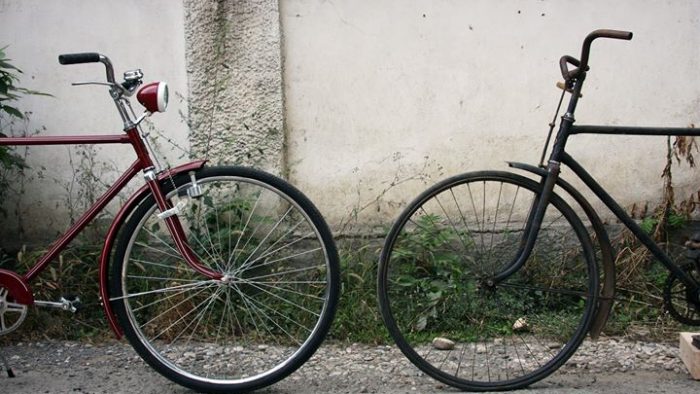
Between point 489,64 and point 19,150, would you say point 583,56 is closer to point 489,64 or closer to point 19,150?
point 489,64

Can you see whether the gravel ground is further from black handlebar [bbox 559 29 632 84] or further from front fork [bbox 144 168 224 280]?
black handlebar [bbox 559 29 632 84]

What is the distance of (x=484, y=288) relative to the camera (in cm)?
401

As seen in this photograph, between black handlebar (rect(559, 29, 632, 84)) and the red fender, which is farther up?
black handlebar (rect(559, 29, 632, 84))

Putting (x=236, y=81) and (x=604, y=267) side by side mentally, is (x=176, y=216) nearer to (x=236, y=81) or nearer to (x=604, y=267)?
(x=236, y=81)

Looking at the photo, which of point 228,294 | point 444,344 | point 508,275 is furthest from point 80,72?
point 508,275

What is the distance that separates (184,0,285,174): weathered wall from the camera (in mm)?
4785

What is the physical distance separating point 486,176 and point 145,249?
5.83 ft

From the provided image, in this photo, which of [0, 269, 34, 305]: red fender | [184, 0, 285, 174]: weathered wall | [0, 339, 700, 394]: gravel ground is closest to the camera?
[0, 269, 34, 305]: red fender

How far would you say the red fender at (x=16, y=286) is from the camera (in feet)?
12.9

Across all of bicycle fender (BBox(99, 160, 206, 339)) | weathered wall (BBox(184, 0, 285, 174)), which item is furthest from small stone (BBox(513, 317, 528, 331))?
bicycle fender (BBox(99, 160, 206, 339))

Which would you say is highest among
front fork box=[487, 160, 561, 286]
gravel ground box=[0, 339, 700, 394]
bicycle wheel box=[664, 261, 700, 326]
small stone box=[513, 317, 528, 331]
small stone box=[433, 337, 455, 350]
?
→ front fork box=[487, 160, 561, 286]

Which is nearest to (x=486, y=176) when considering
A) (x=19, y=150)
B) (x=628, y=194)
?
(x=628, y=194)

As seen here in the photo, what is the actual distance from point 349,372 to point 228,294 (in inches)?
27.8

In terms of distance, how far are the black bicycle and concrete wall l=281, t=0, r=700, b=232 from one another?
0.34 meters
